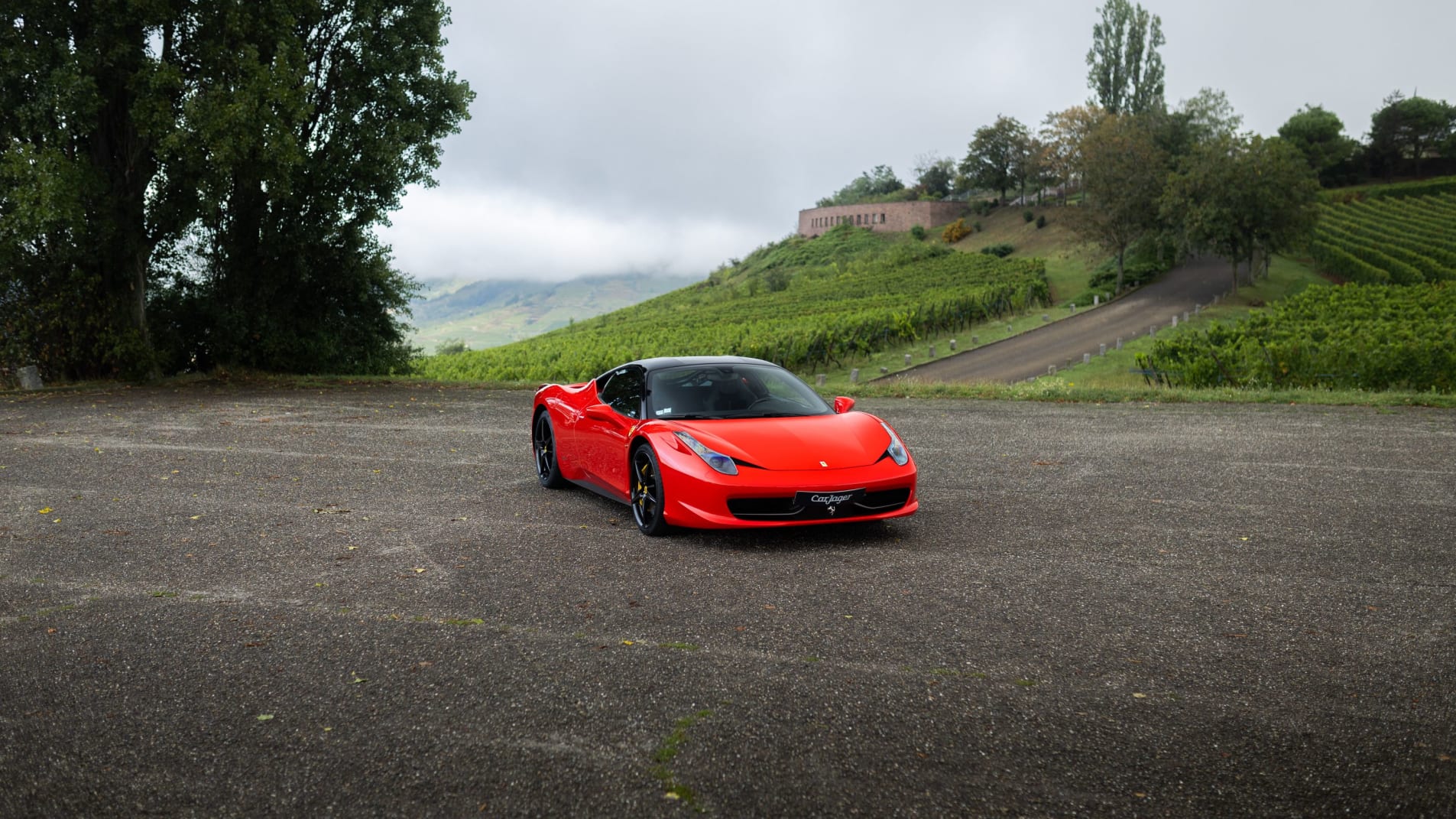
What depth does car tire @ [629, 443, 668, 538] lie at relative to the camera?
7414 millimetres

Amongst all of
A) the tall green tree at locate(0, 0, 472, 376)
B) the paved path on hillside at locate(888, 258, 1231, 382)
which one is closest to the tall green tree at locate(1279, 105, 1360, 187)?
the paved path on hillside at locate(888, 258, 1231, 382)

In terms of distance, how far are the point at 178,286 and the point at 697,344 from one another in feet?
91.8

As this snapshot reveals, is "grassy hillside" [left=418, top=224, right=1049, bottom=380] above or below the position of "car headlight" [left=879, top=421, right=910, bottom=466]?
above

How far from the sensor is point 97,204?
66.6 ft

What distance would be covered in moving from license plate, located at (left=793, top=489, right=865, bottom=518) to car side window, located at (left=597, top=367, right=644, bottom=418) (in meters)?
1.67

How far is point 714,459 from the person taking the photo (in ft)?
23.6

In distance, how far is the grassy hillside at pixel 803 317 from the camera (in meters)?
43.6

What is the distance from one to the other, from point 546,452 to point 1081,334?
4332 centimetres

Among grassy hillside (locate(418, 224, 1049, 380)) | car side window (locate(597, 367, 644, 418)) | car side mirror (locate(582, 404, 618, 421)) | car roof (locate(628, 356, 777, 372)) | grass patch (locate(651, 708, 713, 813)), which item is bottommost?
grass patch (locate(651, 708, 713, 813))

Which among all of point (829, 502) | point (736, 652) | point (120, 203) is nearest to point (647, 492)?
point (829, 502)

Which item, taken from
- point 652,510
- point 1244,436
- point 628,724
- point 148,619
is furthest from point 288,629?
point 1244,436

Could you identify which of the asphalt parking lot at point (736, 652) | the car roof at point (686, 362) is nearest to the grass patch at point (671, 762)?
the asphalt parking lot at point (736, 652)

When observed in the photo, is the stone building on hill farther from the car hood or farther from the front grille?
the front grille

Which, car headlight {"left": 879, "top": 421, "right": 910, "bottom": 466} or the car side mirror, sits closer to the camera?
car headlight {"left": 879, "top": 421, "right": 910, "bottom": 466}
